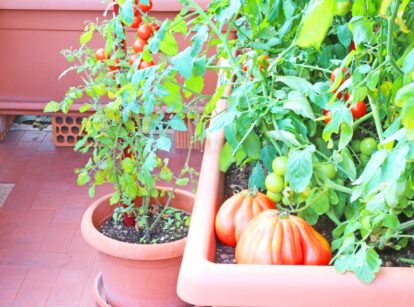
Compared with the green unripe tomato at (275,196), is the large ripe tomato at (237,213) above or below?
below

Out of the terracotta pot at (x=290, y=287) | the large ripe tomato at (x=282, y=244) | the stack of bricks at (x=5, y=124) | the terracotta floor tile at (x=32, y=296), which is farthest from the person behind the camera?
the stack of bricks at (x=5, y=124)

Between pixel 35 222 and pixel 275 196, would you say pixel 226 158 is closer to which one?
pixel 275 196

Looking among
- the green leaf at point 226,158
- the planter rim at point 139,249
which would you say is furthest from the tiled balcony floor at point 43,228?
the green leaf at point 226,158

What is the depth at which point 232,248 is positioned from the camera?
122cm

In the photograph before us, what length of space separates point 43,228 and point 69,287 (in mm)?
402

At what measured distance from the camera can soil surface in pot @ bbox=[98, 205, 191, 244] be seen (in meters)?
1.81

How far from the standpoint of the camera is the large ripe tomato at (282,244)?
1.05 metres

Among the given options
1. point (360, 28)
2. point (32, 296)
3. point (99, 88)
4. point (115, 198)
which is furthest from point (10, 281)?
point (360, 28)

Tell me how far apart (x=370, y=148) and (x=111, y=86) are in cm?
79

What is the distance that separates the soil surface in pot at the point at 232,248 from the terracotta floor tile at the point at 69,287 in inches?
33.7

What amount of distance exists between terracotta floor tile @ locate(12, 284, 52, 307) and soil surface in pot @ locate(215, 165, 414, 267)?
0.92 m

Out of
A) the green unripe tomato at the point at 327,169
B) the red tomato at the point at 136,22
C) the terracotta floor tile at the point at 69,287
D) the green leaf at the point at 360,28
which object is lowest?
the terracotta floor tile at the point at 69,287

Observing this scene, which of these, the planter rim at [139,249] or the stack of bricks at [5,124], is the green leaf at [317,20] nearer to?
the planter rim at [139,249]

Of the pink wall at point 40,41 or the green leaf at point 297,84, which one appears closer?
the green leaf at point 297,84
